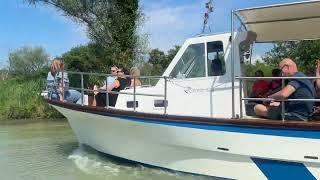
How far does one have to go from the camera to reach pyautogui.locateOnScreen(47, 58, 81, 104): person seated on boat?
10.1m

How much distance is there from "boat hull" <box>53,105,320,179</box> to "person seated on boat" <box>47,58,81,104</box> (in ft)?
3.64

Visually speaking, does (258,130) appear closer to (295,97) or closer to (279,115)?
(279,115)

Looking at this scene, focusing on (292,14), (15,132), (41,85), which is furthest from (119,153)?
(41,85)

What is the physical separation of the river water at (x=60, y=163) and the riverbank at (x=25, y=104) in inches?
243

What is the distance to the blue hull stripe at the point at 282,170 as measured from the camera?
689cm

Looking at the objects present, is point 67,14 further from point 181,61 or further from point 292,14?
point 292,14

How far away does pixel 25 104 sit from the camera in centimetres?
2069

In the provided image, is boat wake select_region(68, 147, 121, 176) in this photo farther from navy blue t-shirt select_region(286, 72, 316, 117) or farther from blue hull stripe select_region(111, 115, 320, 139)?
navy blue t-shirt select_region(286, 72, 316, 117)

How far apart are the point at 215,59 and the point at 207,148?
5.51 ft

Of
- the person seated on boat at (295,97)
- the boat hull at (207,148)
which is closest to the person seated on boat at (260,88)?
the person seated on boat at (295,97)

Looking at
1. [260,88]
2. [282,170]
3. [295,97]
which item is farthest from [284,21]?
[282,170]

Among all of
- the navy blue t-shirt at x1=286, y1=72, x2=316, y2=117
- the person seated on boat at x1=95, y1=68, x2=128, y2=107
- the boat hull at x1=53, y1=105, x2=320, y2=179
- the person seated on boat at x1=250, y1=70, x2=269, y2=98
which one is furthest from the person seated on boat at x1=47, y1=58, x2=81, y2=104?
the navy blue t-shirt at x1=286, y1=72, x2=316, y2=117

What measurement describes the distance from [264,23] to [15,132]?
9.47 metres

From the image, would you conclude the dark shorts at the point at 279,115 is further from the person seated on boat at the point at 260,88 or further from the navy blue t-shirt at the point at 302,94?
the person seated on boat at the point at 260,88
